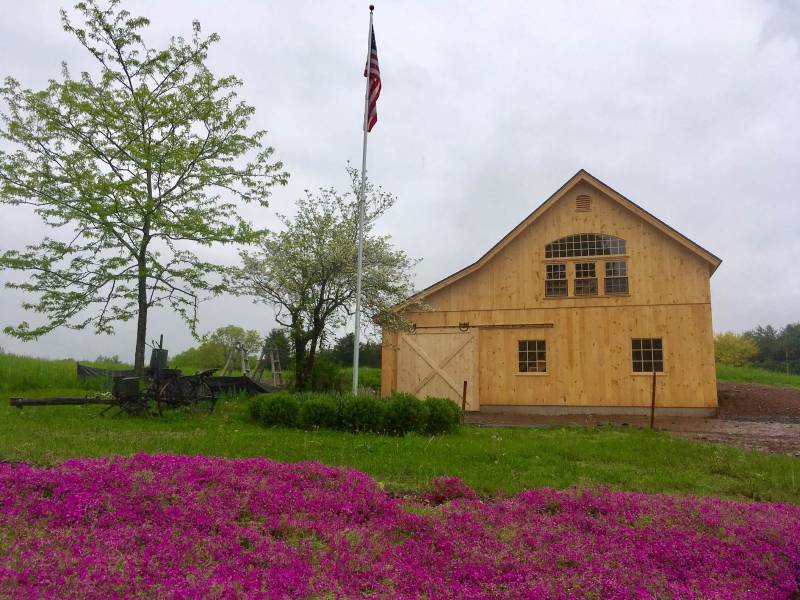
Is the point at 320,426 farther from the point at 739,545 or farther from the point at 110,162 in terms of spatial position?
the point at 110,162

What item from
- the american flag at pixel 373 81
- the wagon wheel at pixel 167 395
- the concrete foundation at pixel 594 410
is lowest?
the concrete foundation at pixel 594 410

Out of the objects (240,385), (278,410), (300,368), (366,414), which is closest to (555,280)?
(300,368)

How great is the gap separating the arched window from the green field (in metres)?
7.85

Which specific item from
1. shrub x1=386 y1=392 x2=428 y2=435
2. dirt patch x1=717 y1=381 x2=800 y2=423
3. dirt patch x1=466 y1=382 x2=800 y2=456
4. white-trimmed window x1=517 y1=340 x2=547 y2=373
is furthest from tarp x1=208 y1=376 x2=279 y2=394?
dirt patch x1=717 y1=381 x2=800 y2=423

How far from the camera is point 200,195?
→ 20391 millimetres

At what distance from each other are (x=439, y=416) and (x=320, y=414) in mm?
2572

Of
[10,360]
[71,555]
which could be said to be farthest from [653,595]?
[10,360]

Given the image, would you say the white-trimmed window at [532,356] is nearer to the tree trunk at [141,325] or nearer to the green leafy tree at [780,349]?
the tree trunk at [141,325]

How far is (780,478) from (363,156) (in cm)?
1247

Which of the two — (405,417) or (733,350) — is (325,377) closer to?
(405,417)

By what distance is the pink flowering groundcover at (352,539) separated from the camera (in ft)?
12.7

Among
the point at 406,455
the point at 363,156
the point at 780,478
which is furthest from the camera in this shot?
the point at 363,156

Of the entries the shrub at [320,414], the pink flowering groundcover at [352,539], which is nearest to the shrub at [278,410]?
the shrub at [320,414]

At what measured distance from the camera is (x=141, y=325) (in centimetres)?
1916
